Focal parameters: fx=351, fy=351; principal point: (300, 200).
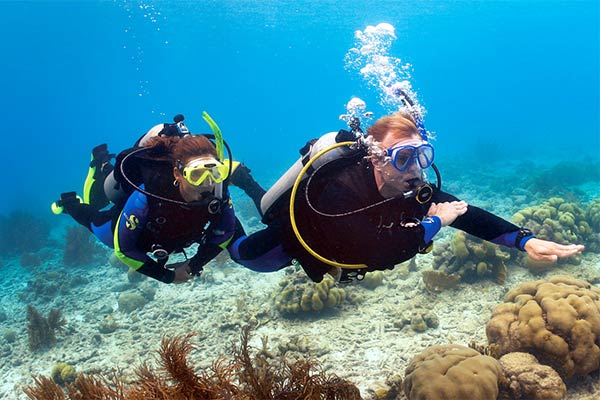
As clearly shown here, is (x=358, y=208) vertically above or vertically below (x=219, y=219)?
below

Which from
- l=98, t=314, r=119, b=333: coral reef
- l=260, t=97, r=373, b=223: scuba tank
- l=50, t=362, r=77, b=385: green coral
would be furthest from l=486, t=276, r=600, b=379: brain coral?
l=98, t=314, r=119, b=333: coral reef

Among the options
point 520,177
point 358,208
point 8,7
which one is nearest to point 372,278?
point 358,208

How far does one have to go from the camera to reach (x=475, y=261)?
7520mm

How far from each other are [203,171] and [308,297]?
154 inches

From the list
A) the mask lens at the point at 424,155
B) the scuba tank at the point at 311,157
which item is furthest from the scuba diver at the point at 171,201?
the mask lens at the point at 424,155

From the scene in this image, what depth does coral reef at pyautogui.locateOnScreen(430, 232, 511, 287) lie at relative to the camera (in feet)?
24.2

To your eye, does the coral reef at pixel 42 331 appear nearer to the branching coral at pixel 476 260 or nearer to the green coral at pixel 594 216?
the branching coral at pixel 476 260

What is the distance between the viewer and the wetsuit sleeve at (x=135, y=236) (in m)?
4.61

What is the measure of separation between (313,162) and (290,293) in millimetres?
4382

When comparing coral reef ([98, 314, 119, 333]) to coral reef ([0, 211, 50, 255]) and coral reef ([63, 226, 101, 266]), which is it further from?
coral reef ([0, 211, 50, 255])

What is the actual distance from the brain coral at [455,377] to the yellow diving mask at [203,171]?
3.32m

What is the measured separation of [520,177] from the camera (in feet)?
66.9

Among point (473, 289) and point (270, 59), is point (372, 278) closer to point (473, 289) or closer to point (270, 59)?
point (473, 289)

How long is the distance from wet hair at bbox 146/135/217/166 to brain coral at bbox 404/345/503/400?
3675 millimetres
